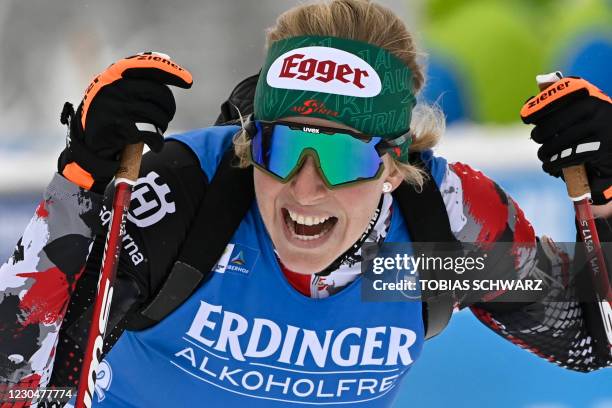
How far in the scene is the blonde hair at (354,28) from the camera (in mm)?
2527

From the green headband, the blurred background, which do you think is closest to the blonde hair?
the green headband

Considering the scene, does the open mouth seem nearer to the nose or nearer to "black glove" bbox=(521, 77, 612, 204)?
the nose

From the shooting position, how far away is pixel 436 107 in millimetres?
2910

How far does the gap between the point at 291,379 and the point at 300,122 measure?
68 centimetres

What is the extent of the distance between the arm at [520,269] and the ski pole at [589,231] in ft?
0.34

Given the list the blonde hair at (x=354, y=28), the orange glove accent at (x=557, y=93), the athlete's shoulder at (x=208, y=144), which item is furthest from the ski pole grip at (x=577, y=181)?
the athlete's shoulder at (x=208, y=144)

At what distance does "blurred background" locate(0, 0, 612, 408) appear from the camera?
485 cm

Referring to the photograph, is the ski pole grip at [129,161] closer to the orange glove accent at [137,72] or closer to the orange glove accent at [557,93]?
the orange glove accent at [137,72]

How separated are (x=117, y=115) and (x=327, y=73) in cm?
51

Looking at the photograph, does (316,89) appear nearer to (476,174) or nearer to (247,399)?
(476,174)

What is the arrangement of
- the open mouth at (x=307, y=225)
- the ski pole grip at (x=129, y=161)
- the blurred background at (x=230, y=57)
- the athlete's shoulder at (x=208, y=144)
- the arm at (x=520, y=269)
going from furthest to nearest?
1. the blurred background at (x=230, y=57)
2. the arm at (x=520, y=269)
3. the athlete's shoulder at (x=208, y=144)
4. the open mouth at (x=307, y=225)
5. the ski pole grip at (x=129, y=161)

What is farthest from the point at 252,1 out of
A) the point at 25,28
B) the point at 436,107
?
the point at 436,107

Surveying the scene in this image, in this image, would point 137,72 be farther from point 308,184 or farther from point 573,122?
point 573,122

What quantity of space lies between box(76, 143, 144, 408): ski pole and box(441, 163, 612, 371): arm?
825 mm
